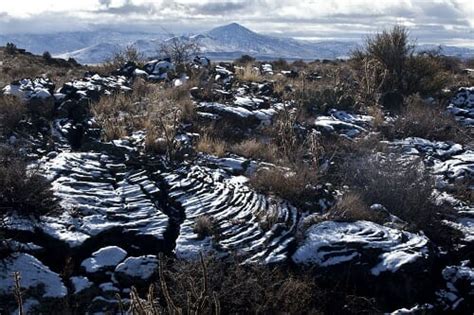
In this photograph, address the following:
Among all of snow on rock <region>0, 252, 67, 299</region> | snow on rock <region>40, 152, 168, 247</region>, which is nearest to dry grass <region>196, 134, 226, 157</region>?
snow on rock <region>40, 152, 168, 247</region>

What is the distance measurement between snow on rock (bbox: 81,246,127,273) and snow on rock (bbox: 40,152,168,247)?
0.25 meters

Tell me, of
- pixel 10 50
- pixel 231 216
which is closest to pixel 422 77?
pixel 231 216

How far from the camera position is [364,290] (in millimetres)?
5621

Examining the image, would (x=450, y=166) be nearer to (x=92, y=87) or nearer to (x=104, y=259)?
(x=104, y=259)

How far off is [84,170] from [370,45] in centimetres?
997

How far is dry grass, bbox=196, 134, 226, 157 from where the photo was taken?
8.30 meters

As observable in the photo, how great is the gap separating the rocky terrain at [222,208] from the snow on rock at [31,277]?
0.6 inches

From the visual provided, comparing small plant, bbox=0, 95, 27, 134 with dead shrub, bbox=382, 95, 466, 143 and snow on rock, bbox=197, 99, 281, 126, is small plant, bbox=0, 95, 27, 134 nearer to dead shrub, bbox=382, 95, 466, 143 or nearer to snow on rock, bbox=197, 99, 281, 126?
snow on rock, bbox=197, 99, 281, 126

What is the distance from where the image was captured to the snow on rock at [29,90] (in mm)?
9664

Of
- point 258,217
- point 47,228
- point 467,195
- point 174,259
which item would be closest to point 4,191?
point 47,228

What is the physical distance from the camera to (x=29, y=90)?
9977 millimetres

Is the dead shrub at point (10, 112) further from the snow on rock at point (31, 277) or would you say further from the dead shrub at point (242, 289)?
the dead shrub at point (242, 289)

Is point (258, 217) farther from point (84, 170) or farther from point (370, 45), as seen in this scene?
point (370, 45)

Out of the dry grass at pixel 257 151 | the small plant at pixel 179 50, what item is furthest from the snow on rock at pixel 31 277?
the small plant at pixel 179 50
